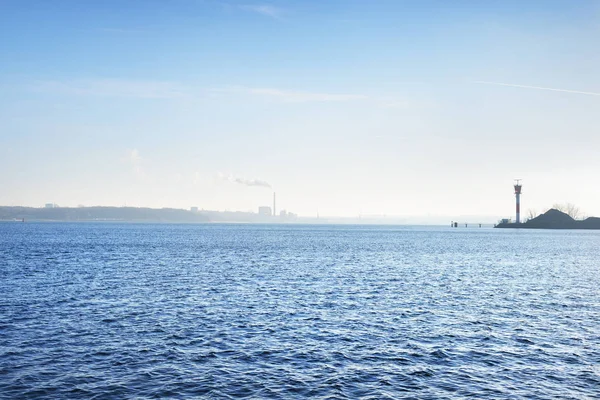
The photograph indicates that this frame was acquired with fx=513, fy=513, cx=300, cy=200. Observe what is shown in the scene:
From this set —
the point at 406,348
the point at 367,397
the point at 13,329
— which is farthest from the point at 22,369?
the point at 406,348

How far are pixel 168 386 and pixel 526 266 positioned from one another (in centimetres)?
8227

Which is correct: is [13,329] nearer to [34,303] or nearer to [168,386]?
[34,303]

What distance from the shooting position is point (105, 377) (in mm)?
25547

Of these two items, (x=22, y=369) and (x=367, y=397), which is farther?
(x=22, y=369)

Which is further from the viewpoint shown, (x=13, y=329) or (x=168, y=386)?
(x=13, y=329)

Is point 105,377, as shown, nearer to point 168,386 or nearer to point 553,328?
point 168,386

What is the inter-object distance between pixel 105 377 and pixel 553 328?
101 ft

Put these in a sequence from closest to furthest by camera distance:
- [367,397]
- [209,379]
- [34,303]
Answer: [367,397] < [209,379] < [34,303]

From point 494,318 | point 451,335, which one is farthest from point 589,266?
point 451,335

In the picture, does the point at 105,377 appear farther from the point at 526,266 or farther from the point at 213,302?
the point at 526,266

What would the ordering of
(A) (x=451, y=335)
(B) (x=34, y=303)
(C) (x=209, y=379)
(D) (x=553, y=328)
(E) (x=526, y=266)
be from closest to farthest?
1. (C) (x=209, y=379)
2. (A) (x=451, y=335)
3. (D) (x=553, y=328)
4. (B) (x=34, y=303)
5. (E) (x=526, y=266)

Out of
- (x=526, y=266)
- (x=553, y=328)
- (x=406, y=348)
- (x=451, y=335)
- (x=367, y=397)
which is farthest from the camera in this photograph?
(x=526, y=266)

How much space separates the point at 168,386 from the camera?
24.2 metres

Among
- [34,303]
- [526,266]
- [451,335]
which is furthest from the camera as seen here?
[526,266]
